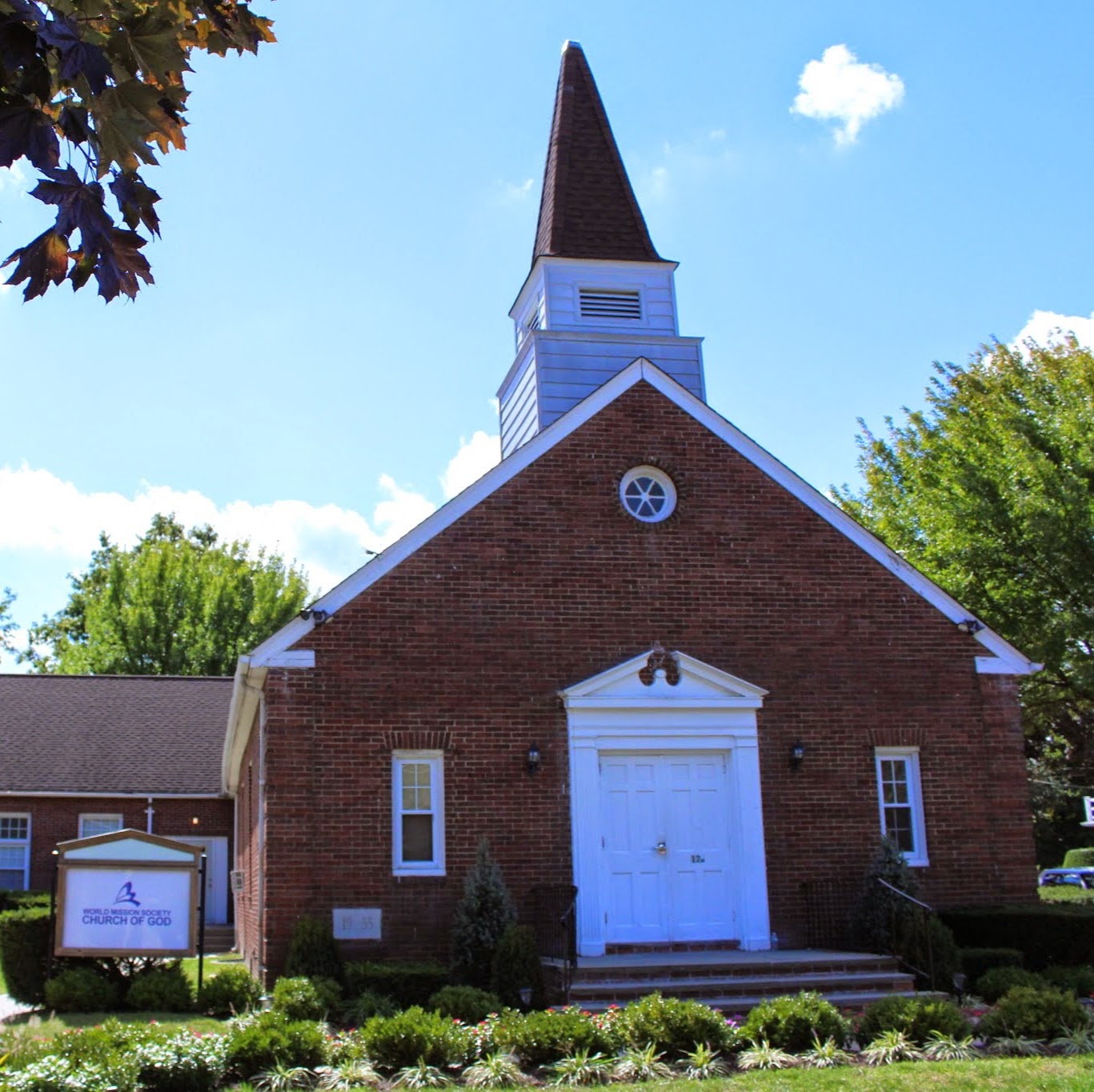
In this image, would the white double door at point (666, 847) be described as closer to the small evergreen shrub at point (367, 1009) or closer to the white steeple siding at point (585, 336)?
the small evergreen shrub at point (367, 1009)

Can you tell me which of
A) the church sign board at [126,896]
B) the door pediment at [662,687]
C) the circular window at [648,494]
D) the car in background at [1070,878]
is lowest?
the car in background at [1070,878]

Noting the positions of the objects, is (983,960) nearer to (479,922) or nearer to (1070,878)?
(479,922)

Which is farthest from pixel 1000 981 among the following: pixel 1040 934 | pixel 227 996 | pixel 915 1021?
pixel 227 996

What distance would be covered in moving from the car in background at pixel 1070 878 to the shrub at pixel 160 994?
3090 centimetres

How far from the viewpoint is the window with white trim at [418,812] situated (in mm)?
14164

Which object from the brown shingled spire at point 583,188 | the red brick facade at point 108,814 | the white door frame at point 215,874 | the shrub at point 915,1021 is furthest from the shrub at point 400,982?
the red brick facade at point 108,814

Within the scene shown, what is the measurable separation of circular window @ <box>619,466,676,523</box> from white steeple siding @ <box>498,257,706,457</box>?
88.6 inches

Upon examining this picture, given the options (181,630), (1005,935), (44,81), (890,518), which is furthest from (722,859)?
(181,630)

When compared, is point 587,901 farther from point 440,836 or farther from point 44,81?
point 44,81

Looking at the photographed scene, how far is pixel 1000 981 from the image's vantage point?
497 inches

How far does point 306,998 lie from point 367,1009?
0.57m

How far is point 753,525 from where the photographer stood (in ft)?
53.1

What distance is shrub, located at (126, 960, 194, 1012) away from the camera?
41.6 ft

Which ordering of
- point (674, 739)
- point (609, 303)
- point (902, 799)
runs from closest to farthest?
point (674, 739)
point (902, 799)
point (609, 303)
